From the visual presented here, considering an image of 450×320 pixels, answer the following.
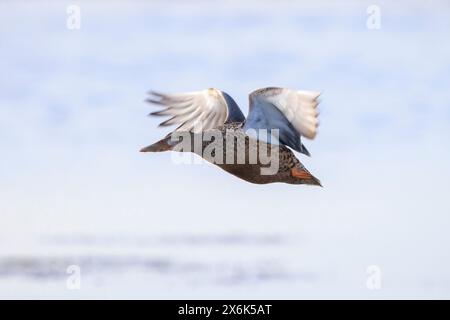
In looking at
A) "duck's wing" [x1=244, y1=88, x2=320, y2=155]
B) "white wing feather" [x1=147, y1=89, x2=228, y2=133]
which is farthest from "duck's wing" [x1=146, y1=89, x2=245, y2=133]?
"duck's wing" [x1=244, y1=88, x2=320, y2=155]

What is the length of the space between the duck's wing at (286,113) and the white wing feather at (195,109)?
862 mm

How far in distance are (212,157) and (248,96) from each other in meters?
0.62

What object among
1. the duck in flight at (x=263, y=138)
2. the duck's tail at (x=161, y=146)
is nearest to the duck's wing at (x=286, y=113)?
the duck in flight at (x=263, y=138)

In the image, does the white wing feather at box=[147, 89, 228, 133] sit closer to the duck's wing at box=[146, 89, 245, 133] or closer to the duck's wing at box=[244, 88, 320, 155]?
the duck's wing at box=[146, 89, 245, 133]

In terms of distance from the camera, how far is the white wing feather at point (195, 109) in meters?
9.56

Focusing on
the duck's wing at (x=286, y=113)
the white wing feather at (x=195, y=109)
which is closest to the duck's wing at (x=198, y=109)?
the white wing feather at (x=195, y=109)

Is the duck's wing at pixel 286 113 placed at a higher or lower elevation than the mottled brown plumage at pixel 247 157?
higher

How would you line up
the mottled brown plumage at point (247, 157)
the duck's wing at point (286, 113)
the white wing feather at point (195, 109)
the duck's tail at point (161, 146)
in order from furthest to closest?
the white wing feather at point (195, 109) < the duck's tail at point (161, 146) < the mottled brown plumage at point (247, 157) < the duck's wing at point (286, 113)

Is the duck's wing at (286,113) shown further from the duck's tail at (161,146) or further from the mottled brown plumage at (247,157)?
the duck's tail at (161,146)

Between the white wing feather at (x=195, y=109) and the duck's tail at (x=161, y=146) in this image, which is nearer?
the duck's tail at (x=161, y=146)

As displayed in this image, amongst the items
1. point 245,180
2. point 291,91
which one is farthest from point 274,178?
point 291,91

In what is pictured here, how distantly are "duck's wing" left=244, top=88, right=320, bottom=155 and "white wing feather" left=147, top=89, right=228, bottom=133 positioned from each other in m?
0.86

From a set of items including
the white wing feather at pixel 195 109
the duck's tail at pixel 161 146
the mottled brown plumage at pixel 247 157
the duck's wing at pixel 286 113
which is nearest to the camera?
the duck's wing at pixel 286 113

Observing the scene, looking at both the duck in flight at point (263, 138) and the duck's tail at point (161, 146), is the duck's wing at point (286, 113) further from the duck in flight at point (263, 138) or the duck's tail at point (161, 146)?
the duck's tail at point (161, 146)
